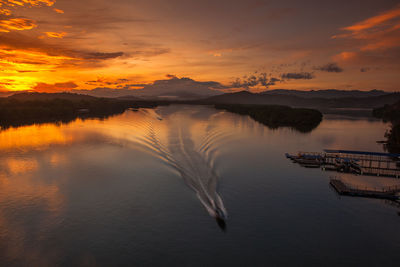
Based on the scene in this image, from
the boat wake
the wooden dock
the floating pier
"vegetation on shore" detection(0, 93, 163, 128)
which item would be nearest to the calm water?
the boat wake

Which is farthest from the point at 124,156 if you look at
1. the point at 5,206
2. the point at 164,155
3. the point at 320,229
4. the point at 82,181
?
the point at 320,229

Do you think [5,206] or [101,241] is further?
[5,206]

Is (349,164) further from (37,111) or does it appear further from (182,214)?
(37,111)

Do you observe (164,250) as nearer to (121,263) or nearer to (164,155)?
(121,263)

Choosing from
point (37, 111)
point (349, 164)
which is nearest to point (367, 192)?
point (349, 164)

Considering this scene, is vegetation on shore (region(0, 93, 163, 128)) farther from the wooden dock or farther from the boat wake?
the wooden dock

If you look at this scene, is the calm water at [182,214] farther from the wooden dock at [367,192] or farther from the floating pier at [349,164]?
the floating pier at [349,164]

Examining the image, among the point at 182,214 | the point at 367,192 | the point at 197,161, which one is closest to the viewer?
the point at 182,214

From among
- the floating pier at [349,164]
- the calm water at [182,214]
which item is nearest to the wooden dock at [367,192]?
the calm water at [182,214]
